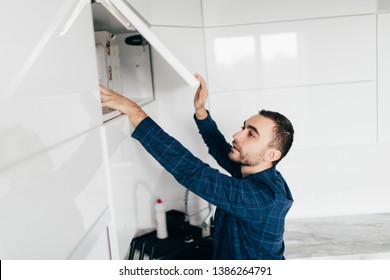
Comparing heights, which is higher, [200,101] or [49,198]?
[200,101]

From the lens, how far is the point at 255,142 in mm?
1156

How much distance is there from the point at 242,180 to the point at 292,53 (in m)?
0.91

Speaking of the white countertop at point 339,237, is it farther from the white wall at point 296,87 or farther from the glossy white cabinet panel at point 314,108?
the glossy white cabinet panel at point 314,108

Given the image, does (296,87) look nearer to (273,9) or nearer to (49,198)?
(273,9)

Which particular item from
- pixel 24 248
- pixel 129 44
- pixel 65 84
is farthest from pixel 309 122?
pixel 24 248

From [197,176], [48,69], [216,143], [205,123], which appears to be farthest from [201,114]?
[48,69]

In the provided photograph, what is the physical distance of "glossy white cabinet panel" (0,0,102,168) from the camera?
1.38 ft

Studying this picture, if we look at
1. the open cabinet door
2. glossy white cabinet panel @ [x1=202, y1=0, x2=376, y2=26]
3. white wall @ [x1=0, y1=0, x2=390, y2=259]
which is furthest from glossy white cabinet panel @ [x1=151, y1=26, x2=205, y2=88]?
the open cabinet door

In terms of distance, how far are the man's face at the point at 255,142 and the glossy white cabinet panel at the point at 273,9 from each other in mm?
750

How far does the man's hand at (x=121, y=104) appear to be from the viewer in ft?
2.83

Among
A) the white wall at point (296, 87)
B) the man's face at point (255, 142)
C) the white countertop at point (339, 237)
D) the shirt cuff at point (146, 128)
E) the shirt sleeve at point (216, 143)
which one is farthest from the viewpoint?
the white wall at point (296, 87)

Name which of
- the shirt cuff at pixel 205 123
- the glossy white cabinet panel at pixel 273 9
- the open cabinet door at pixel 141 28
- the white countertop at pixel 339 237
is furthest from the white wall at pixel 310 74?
the open cabinet door at pixel 141 28
